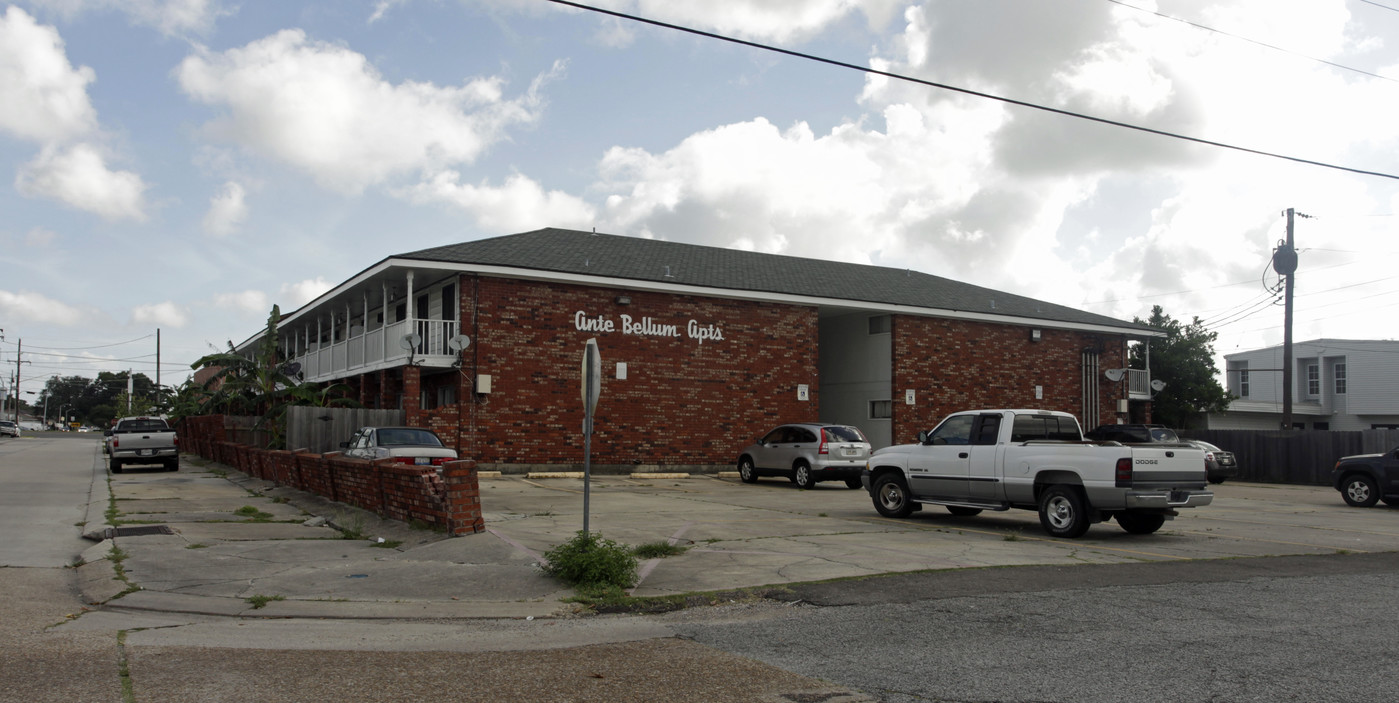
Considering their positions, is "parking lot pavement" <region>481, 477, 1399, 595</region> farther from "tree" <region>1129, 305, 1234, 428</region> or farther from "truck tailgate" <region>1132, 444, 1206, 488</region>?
"tree" <region>1129, 305, 1234, 428</region>

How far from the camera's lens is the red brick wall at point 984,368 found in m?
29.4

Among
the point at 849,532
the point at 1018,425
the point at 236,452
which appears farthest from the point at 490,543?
the point at 236,452

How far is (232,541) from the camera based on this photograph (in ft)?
37.4

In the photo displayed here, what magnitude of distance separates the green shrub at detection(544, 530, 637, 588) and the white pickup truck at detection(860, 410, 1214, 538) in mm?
6041

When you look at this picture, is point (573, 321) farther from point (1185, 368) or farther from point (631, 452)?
point (1185, 368)

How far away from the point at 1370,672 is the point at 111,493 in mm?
19499

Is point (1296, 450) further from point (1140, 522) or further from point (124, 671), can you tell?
point (124, 671)

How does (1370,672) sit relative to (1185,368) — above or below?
below

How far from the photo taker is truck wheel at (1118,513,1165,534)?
41.7 feet

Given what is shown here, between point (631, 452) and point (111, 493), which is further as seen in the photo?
point (631, 452)

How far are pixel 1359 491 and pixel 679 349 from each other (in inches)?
618

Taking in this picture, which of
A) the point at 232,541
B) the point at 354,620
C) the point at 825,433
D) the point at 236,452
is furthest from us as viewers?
the point at 236,452

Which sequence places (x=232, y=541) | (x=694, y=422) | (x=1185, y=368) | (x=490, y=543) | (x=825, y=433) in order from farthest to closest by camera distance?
(x=1185, y=368) < (x=694, y=422) < (x=825, y=433) < (x=232, y=541) < (x=490, y=543)

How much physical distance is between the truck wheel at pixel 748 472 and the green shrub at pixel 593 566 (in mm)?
14691
